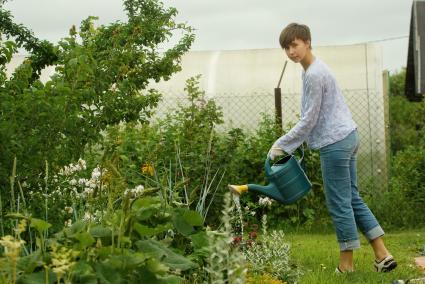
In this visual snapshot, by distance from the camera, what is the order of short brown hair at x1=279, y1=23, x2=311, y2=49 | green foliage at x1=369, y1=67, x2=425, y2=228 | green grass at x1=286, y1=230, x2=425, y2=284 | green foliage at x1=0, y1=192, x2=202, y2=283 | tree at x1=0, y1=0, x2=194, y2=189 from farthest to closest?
green foliage at x1=369, y1=67, x2=425, y2=228
short brown hair at x1=279, y1=23, x2=311, y2=49
green grass at x1=286, y1=230, x2=425, y2=284
tree at x1=0, y1=0, x2=194, y2=189
green foliage at x1=0, y1=192, x2=202, y2=283

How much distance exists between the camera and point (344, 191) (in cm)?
534

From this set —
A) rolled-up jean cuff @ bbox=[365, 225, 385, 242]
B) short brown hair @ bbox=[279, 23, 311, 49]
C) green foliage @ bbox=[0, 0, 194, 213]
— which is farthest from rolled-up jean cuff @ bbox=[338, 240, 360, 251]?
green foliage @ bbox=[0, 0, 194, 213]

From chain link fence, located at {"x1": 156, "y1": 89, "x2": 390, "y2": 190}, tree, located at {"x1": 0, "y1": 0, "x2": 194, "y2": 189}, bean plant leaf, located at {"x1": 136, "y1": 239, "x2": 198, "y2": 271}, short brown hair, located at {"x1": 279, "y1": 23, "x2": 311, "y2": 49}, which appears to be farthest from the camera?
chain link fence, located at {"x1": 156, "y1": 89, "x2": 390, "y2": 190}

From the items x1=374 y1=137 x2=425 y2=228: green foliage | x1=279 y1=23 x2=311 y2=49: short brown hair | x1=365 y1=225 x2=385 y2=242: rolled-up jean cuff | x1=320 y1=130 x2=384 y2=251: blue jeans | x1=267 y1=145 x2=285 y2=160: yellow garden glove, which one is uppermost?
x1=279 y1=23 x2=311 y2=49: short brown hair

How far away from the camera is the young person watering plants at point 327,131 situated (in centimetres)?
523

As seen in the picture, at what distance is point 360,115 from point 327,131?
6773mm

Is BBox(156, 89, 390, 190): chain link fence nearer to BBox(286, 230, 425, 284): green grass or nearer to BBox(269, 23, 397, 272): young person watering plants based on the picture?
Answer: BBox(286, 230, 425, 284): green grass

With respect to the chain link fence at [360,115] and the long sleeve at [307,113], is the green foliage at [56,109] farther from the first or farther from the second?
the chain link fence at [360,115]

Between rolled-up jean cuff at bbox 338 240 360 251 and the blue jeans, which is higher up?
the blue jeans

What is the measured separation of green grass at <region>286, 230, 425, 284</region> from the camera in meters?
5.12

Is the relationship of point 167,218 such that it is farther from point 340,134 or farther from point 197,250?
point 340,134

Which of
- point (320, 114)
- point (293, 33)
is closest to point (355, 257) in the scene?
point (320, 114)

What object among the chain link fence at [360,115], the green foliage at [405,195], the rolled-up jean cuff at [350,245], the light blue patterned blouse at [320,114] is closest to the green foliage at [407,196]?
the green foliage at [405,195]

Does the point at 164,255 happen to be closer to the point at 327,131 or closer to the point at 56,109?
the point at 56,109
